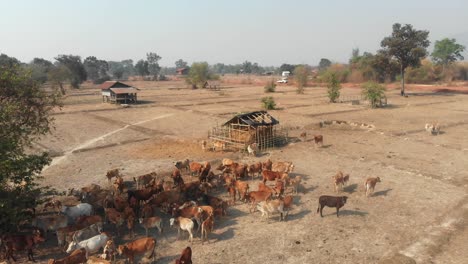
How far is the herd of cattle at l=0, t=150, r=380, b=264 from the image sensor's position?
39.1ft

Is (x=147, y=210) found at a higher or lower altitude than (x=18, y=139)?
lower

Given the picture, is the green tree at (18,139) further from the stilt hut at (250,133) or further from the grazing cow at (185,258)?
the stilt hut at (250,133)

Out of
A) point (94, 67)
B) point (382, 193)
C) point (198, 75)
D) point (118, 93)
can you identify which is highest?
point (94, 67)

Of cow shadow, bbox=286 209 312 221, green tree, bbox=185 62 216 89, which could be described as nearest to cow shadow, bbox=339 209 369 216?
cow shadow, bbox=286 209 312 221

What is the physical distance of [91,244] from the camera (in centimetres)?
1200

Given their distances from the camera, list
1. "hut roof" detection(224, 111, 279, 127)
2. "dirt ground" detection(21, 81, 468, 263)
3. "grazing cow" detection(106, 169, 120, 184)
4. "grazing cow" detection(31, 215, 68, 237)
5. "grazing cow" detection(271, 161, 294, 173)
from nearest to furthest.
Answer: "dirt ground" detection(21, 81, 468, 263) → "grazing cow" detection(31, 215, 68, 237) → "grazing cow" detection(106, 169, 120, 184) → "grazing cow" detection(271, 161, 294, 173) → "hut roof" detection(224, 111, 279, 127)

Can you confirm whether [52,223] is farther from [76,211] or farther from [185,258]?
[185,258]

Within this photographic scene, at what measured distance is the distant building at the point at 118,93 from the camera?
55625 mm

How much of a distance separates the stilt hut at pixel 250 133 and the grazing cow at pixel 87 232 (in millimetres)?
13945

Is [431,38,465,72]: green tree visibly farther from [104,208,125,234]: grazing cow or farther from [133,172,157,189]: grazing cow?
[104,208,125,234]: grazing cow

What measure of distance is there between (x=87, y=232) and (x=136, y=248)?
2333 mm

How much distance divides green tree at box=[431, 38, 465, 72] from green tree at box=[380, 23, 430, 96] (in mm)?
53844

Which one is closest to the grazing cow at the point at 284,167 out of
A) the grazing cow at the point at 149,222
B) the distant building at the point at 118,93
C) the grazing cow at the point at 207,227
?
the grazing cow at the point at 207,227

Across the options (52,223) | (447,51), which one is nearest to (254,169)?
(52,223)
